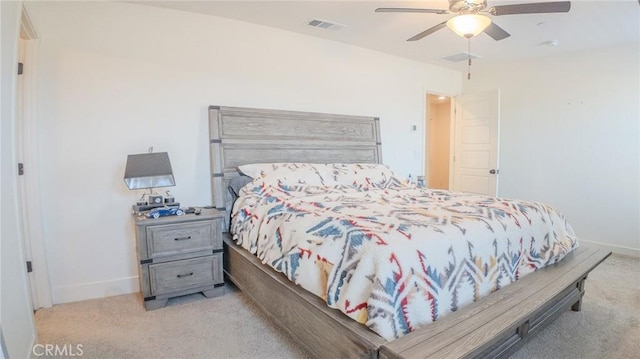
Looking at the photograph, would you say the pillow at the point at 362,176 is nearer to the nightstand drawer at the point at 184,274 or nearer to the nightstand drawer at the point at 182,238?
the nightstand drawer at the point at 182,238

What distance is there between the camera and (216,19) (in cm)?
330

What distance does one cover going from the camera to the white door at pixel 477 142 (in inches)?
188

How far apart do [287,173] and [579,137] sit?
3.79 m

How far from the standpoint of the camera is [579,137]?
4305mm

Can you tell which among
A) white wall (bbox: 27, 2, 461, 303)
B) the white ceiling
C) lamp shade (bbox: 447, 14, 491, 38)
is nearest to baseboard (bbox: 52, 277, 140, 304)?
white wall (bbox: 27, 2, 461, 303)

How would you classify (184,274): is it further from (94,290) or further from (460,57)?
(460,57)

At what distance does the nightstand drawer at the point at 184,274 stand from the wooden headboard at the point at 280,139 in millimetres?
617

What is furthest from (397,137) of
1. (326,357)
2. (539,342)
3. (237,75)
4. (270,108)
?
(326,357)

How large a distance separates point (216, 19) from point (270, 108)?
38.9 inches

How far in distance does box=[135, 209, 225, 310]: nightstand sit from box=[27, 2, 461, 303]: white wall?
0.51 metres

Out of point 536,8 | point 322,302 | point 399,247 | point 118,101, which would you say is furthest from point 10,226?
point 536,8

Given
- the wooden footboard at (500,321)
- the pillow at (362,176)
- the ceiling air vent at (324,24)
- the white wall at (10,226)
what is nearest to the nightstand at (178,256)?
the white wall at (10,226)

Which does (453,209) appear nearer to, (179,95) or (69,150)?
(179,95)

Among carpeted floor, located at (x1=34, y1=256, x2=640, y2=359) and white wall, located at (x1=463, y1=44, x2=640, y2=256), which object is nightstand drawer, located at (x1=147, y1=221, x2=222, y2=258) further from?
white wall, located at (x1=463, y1=44, x2=640, y2=256)
